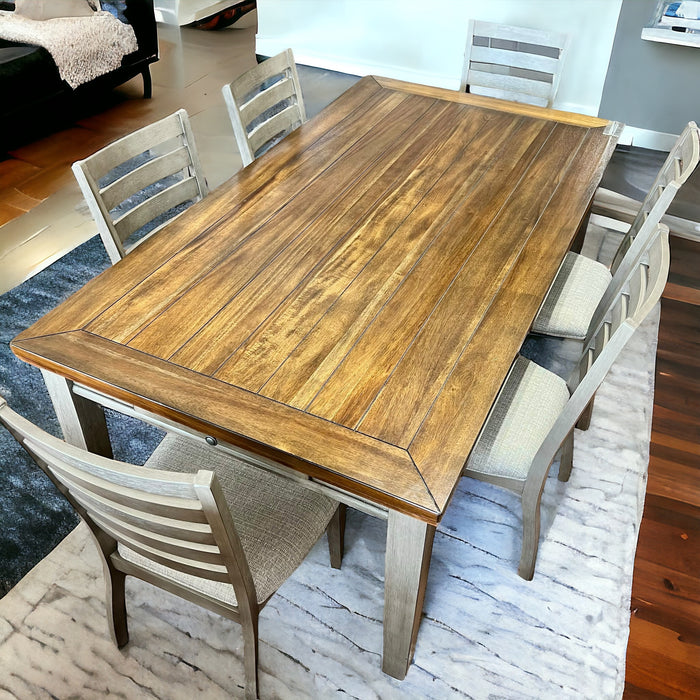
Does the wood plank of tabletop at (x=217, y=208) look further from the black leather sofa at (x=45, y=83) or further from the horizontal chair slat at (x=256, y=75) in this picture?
the black leather sofa at (x=45, y=83)

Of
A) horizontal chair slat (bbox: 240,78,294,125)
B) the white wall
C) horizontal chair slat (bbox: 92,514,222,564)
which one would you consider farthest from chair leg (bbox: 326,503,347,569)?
the white wall

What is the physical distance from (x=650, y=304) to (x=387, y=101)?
1468 mm

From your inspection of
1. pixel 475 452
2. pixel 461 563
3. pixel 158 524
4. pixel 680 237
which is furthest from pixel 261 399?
pixel 680 237

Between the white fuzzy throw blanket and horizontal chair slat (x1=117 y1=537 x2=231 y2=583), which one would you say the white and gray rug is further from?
the white fuzzy throw blanket

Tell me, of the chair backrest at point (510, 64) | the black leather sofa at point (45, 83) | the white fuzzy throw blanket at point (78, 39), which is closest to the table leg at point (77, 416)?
the chair backrest at point (510, 64)

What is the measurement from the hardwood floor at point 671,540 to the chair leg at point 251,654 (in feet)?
2.83

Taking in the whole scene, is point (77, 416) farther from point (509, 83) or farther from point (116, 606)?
point (509, 83)

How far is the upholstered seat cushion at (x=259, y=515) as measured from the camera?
53.4 inches

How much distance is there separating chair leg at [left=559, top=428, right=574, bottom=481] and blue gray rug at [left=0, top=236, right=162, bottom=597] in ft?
3.98

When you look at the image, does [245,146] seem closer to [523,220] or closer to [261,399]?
[523,220]

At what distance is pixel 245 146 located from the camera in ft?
7.33

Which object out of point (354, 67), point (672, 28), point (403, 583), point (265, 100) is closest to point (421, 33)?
point (354, 67)

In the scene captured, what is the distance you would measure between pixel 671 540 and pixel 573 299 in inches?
28.9

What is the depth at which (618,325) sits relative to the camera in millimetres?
1520
